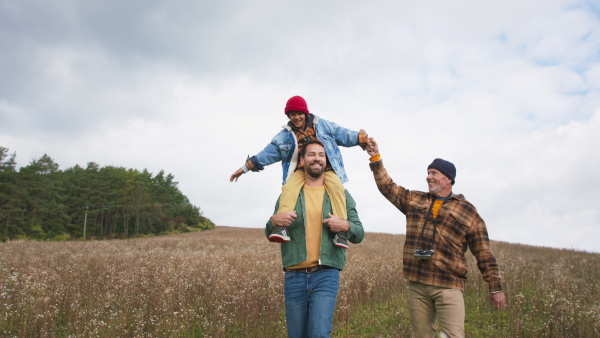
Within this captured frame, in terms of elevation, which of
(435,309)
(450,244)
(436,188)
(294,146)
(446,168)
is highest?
(294,146)

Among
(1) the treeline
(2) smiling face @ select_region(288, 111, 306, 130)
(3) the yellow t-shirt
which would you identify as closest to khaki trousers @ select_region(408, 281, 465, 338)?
(3) the yellow t-shirt

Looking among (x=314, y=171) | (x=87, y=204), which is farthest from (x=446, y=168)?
(x=87, y=204)

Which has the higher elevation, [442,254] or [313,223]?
[313,223]

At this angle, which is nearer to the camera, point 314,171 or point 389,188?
point 314,171

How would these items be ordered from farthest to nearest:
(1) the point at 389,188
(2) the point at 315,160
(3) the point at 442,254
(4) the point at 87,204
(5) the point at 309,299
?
(4) the point at 87,204 < (1) the point at 389,188 < (3) the point at 442,254 < (2) the point at 315,160 < (5) the point at 309,299

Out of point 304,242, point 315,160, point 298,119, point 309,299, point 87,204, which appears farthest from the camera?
point 87,204

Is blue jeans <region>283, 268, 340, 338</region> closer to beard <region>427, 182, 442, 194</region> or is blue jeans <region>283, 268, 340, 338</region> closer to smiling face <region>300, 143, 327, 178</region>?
smiling face <region>300, 143, 327, 178</region>

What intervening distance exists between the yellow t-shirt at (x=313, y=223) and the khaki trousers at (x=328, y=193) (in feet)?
0.28

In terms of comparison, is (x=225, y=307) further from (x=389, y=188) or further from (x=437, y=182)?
(x=437, y=182)

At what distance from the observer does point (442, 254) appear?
4.22 metres

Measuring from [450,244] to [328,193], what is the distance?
4.92 feet

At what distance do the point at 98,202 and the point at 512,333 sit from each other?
215ft

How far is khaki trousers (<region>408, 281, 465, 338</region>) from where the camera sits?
13.1 feet

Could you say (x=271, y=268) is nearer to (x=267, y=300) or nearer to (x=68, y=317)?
(x=267, y=300)
